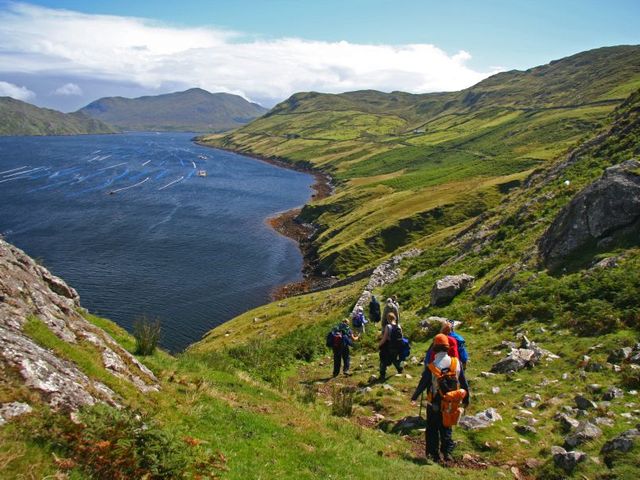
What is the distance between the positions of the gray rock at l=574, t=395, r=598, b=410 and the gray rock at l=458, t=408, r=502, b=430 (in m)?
2.48

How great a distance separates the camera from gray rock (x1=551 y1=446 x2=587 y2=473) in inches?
477

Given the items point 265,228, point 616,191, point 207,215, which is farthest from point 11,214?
point 616,191

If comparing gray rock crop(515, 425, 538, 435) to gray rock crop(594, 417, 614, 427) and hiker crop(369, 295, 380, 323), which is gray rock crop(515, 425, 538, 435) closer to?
gray rock crop(594, 417, 614, 427)

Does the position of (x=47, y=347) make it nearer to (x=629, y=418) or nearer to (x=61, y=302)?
(x=61, y=302)

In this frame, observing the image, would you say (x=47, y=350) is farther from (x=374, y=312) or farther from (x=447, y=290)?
(x=447, y=290)

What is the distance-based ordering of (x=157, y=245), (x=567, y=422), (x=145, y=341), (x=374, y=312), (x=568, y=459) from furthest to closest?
(x=157, y=245)
(x=374, y=312)
(x=145, y=341)
(x=567, y=422)
(x=568, y=459)

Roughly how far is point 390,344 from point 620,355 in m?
9.10

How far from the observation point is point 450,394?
1304 centimetres

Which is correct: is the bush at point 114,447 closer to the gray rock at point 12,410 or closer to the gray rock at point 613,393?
the gray rock at point 12,410

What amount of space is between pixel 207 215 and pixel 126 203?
27.7 meters

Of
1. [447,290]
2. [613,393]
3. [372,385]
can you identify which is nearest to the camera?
[613,393]

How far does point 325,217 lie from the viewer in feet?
426

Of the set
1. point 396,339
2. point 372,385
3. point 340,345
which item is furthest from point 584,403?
point 340,345

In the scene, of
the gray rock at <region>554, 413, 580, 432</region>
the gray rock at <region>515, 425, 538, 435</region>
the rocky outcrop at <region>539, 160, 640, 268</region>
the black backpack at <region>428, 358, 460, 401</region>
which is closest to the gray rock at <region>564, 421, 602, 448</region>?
the gray rock at <region>554, 413, 580, 432</region>
